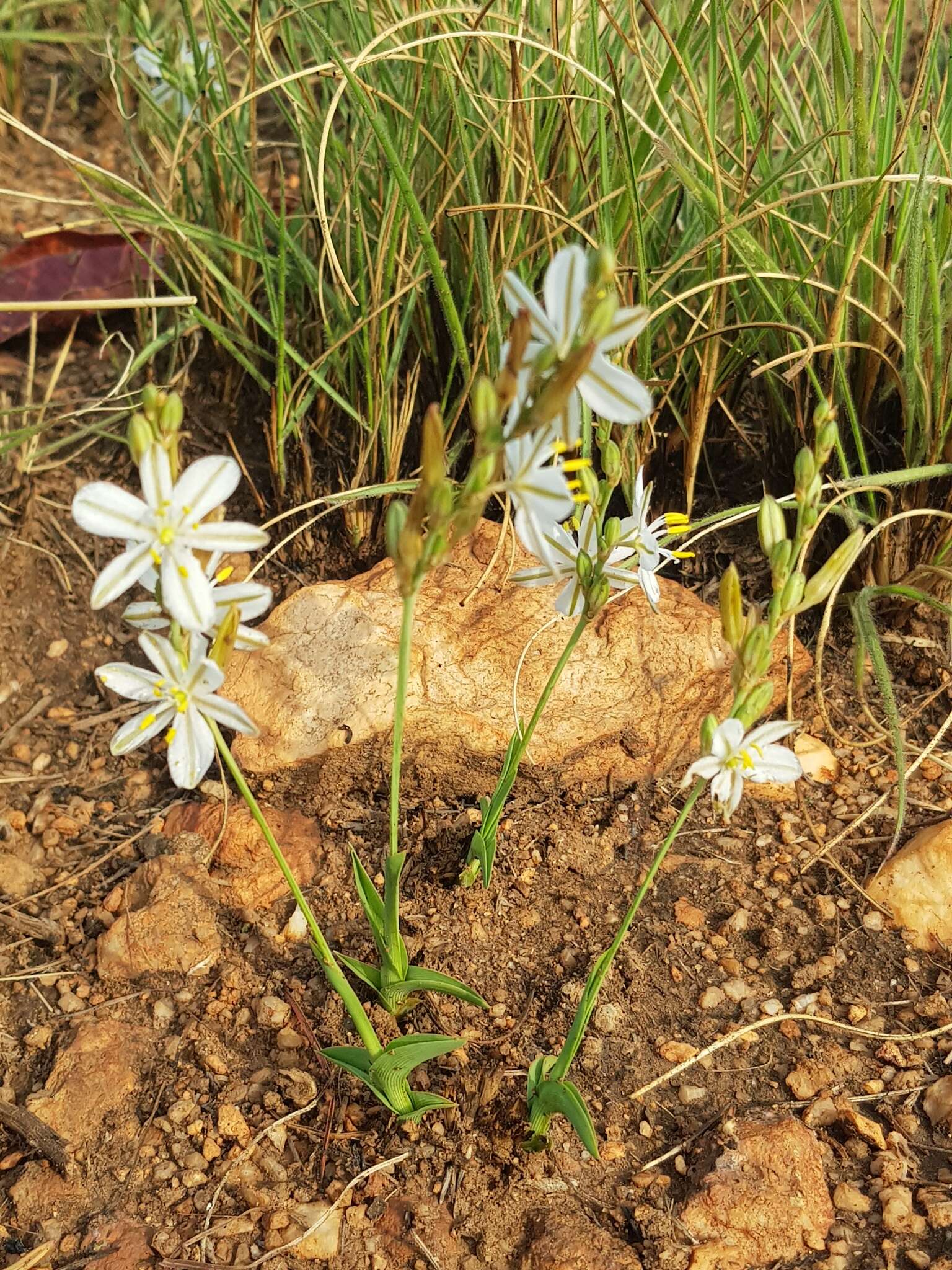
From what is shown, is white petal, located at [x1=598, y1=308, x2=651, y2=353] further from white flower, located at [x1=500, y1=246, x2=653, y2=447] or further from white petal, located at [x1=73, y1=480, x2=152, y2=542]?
white petal, located at [x1=73, y1=480, x2=152, y2=542]

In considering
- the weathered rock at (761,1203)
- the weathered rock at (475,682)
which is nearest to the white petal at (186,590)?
the weathered rock at (475,682)

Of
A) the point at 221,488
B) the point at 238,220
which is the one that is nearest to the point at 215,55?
the point at 238,220

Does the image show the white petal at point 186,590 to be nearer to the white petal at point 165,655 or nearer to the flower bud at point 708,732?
Answer: the white petal at point 165,655

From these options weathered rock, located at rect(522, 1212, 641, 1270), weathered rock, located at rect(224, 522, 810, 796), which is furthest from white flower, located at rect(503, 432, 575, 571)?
weathered rock, located at rect(522, 1212, 641, 1270)

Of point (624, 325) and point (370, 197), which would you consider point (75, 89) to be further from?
point (624, 325)

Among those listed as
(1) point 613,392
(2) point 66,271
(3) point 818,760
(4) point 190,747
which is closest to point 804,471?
(1) point 613,392

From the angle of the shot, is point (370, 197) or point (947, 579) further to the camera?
point (370, 197)
